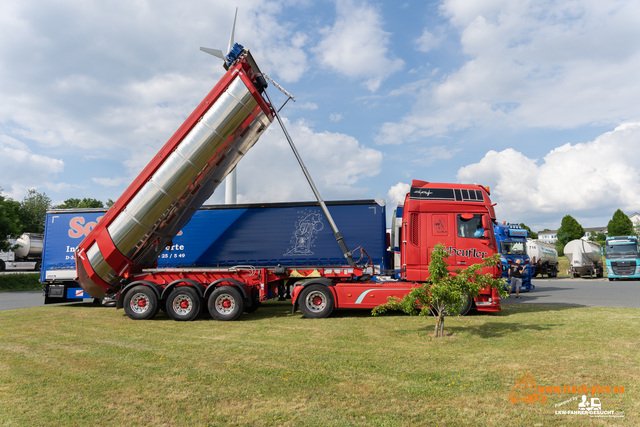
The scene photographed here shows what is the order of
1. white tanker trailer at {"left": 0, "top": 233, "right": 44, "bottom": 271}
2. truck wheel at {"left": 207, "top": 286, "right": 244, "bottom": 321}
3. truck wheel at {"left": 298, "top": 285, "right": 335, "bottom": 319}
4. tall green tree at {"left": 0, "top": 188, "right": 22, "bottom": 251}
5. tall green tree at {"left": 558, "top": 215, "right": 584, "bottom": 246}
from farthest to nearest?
tall green tree at {"left": 558, "top": 215, "right": 584, "bottom": 246} → white tanker trailer at {"left": 0, "top": 233, "right": 44, "bottom": 271} → tall green tree at {"left": 0, "top": 188, "right": 22, "bottom": 251} → truck wheel at {"left": 298, "top": 285, "right": 335, "bottom": 319} → truck wheel at {"left": 207, "top": 286, "right": 244, "bottom": 321}

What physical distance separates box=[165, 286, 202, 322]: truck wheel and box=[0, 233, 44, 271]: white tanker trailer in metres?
35.3

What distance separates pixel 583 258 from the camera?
3141cm

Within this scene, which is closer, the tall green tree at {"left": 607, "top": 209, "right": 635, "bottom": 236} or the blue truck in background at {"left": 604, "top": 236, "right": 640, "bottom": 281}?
the blue truck in background at {"left": 604, "top": 236, "right": 640, "bottom": 281}

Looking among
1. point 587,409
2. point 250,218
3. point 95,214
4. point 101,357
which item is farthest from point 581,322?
point 95,214

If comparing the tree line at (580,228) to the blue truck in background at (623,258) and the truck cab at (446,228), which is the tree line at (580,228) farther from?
the truck cab at (446,228)

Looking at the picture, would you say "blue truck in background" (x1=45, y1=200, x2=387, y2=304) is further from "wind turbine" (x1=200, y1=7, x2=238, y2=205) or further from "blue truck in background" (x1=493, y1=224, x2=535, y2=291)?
"blue truck in background" (x1=493, y1=224, x2=535, y2=291)

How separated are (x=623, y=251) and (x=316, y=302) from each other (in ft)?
85.3

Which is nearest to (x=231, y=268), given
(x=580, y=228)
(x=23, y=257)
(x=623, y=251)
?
(x=623, y=251)

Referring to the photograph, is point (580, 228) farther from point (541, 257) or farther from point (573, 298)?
point (573, 298)

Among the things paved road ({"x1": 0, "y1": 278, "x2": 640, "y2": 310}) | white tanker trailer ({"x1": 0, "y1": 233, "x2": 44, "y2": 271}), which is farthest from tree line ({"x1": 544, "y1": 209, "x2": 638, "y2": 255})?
white tanker trailer ({"x1": 0, "y1": 233, "x2": 44, "y2": 271})

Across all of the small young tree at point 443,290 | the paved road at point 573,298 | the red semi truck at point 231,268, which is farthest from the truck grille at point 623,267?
the small young tree at point 443,290

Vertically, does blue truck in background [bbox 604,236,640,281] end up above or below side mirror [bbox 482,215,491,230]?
below

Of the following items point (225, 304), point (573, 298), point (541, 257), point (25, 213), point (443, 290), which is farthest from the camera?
point (25, 213)

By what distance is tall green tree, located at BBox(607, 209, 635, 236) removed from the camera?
69.1 m
